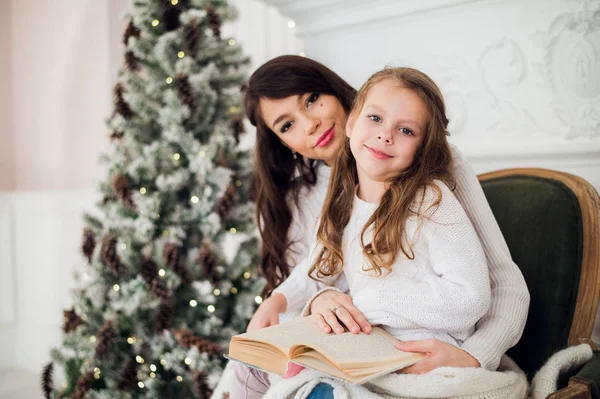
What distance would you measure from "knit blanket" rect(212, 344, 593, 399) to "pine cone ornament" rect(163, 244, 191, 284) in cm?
110

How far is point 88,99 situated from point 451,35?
2.37 metres

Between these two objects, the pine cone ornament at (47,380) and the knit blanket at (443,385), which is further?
the pine cone ornament at (47,380)

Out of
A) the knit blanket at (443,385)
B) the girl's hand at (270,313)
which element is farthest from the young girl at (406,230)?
the girl's hand at (270,313)

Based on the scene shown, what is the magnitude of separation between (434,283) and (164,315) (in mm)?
1324

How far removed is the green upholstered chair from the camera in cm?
142

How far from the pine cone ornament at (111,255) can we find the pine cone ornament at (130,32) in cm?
77

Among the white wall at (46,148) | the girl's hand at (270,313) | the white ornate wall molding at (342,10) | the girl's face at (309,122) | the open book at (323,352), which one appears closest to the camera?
the open book at (323,352)

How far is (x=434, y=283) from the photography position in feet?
3.96

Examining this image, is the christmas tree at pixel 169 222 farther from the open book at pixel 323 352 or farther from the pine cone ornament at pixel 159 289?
the open book at pixel 323 352

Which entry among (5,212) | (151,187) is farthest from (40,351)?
(151,187)

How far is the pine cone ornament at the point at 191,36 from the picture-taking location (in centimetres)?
225

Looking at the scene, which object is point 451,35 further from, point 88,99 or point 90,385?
point 88,99

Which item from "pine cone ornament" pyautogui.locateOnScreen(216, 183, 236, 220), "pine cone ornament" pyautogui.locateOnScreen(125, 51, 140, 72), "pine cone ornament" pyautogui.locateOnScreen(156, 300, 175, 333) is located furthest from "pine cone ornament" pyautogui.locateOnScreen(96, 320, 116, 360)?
"pine cone ornament" pyautogui.locateOnScreen(125, 51, 140, 72)

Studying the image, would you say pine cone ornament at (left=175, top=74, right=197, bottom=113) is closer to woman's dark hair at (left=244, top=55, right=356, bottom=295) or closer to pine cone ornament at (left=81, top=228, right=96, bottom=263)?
woman's dark hair at (left=244, top=55, right=356, bottom=295)
